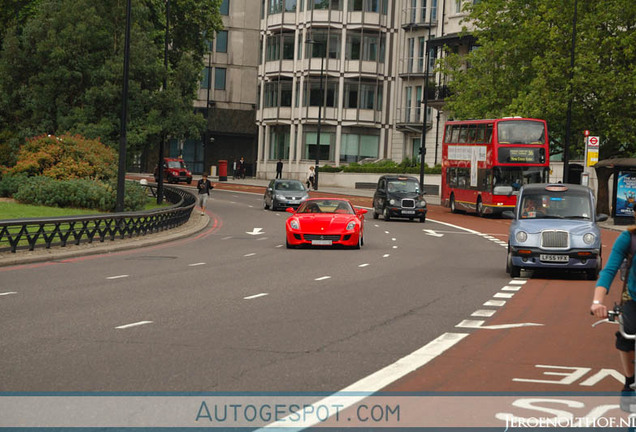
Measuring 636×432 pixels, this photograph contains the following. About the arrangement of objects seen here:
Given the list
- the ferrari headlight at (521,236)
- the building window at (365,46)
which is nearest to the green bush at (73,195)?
the ferrari headlight at (521,236)

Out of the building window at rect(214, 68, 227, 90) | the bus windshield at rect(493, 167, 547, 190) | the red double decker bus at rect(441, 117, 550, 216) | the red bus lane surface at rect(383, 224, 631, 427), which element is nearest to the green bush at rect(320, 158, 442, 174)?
the red double decker bus at rect(441, 117, 550, 216)

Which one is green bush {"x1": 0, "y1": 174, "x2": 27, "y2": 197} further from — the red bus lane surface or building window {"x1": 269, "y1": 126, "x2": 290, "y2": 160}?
building window {"x1": 269, "y1": 126, "x2": 290, "y2": 160}

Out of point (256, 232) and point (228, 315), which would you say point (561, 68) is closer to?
point (256, 232)

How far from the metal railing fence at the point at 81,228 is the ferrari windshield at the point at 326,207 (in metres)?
4.67

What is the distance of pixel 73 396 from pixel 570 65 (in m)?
41.1

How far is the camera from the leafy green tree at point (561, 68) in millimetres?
45625

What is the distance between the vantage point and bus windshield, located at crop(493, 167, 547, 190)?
43438 millimetres

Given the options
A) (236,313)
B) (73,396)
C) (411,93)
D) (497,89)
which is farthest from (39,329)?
(411,93)

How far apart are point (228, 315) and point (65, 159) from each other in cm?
2779

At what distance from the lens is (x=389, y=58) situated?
81.1 m

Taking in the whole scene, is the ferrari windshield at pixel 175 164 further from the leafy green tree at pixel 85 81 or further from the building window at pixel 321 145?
the leafy green tree at pixel 85 81

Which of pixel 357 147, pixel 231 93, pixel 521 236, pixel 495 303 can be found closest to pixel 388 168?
pixel 357 147

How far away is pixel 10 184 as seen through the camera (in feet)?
124

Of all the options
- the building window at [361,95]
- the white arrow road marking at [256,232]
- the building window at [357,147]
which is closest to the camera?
the white arrow road marking at [256,232]
